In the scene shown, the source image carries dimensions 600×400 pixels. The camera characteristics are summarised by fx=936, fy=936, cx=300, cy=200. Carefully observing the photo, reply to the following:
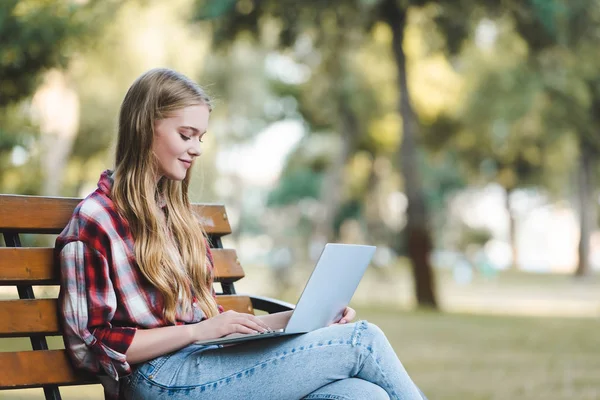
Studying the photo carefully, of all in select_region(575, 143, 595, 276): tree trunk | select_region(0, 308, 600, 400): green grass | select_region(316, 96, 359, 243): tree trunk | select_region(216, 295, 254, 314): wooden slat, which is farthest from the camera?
select_region(575, 143, 595, 276): tree trunk

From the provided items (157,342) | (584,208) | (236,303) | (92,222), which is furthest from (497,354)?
(584,208)

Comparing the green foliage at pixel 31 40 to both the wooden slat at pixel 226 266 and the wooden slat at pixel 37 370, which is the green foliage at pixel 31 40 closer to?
the wooden slat at pixel 226 266

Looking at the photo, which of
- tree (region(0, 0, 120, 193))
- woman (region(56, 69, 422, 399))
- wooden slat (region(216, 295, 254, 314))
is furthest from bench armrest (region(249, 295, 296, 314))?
tree (region(0, 0, 120, 193))

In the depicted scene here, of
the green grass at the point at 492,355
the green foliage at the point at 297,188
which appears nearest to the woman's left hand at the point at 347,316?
the green grass at the point at 492,355

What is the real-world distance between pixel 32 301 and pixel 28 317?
48mm

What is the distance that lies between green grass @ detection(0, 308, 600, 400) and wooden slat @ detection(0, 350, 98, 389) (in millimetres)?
3360

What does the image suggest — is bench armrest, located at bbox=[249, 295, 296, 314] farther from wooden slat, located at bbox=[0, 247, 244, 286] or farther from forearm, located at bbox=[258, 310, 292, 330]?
wooden slat, located at bbox=[0, 247, 244, 286]

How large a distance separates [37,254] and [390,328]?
8.88 metres

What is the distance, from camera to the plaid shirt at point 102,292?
2.67 metres

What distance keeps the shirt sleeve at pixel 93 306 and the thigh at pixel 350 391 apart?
56 centimetres

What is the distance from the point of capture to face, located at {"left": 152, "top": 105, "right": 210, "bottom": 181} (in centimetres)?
294

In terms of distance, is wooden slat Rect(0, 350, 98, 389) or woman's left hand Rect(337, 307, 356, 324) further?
woman's left hand Rect(337, 307, 356, 324)

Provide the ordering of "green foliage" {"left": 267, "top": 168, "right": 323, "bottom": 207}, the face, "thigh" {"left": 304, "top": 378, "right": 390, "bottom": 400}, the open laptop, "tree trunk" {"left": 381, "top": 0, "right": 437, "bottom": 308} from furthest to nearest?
"green foliage" {"left": 267, "top": 168, "right": 323, "bottom": 207}
"tree trunk" {"left": 381, "top": 0, "right": 437, "bottom": 308}
the face
the open laptop
"thigh" {"left": 304, "top": 378, "right": 390, "bottom": 400}

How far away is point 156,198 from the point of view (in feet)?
9.97
